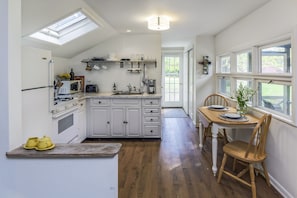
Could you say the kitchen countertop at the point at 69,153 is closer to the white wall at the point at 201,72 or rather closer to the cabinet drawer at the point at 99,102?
the cabinet drawer at the point at 99,102

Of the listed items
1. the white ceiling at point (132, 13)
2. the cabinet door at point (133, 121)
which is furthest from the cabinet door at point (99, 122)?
the white ceiling at point (132, 13)

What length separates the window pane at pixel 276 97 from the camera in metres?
2.74

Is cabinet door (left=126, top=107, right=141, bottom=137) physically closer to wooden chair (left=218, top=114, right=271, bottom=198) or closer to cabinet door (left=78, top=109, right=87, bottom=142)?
cabinet door (left=78, top=109, right=87, bottom=142)

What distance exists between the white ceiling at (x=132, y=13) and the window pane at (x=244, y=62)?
629 millimetres

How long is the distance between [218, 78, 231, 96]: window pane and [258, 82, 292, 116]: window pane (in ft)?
4.87

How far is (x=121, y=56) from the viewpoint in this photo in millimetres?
5402

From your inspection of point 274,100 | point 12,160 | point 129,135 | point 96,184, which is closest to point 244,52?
point 274,100

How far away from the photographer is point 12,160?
1.56 metres

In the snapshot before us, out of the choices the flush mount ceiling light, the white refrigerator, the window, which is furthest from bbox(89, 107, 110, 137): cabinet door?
the window

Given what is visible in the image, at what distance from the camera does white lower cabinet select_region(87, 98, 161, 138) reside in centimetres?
469

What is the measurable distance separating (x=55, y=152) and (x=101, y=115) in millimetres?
3222

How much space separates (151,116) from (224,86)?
6.06 feet

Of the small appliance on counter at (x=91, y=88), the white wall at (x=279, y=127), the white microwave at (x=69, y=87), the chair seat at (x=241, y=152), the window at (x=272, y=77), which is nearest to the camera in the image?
the white wall at (x=279, y=127)

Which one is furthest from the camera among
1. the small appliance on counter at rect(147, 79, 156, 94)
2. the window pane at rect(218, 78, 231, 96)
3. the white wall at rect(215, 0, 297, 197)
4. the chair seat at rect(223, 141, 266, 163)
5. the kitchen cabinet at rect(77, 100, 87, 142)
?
the small appliance on counter at rect(147, 79, 156, 94)
